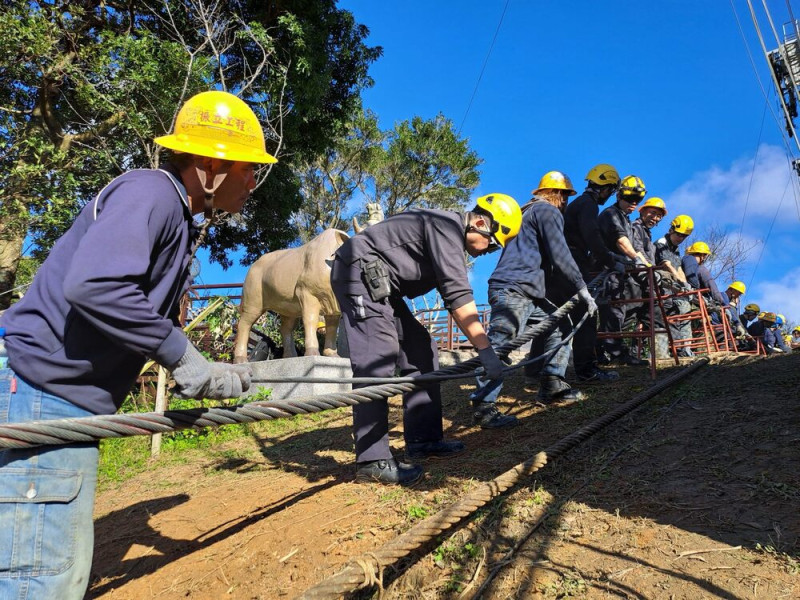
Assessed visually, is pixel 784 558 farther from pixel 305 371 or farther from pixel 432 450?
pixel 305 371

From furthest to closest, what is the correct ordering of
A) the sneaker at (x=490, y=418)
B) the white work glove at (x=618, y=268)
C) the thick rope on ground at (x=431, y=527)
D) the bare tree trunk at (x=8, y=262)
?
the bare tree trunk at (x=8, y=262) → the white work glove at (x=618, y=268) → the sneaker at (x=490, y=418) → the thick rope on ground at (x=431, y=527)

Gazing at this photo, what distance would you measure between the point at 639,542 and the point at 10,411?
89.7 inches

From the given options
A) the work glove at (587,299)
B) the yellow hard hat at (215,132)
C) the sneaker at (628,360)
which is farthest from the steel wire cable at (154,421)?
the sneaker at (628,360)

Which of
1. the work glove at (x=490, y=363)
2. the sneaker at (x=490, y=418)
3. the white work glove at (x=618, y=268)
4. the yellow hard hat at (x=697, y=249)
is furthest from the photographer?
the yellow hard hat at (x=697, y=249)

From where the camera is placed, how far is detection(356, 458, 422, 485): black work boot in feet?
11.0

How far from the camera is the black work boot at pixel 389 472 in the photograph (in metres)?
3.34

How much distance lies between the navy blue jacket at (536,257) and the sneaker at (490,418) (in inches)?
41.4

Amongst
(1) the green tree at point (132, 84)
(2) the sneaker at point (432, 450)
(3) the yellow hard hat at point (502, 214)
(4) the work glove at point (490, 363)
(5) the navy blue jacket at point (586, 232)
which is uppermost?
(1) the green tree at point (132, 84)

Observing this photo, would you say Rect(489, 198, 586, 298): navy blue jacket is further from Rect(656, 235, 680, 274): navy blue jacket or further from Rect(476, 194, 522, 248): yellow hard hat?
Rect(656, 235, 680, 274): navy blue jacket

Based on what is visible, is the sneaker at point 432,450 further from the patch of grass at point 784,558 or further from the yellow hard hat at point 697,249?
the yellow hard hat at point 697,249

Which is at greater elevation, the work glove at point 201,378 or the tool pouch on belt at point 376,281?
the tool pouch on belt at point 376,281

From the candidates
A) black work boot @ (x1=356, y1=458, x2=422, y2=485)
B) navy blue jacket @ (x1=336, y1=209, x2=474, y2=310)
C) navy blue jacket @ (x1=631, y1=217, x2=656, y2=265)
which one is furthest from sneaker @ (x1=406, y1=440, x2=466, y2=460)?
navy blue jacket @ (x1=631, y1=217, x2=656, y2=265)

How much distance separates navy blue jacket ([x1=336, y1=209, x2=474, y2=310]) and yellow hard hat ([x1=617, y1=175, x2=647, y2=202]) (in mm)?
3354

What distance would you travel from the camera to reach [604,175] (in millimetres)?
5863
